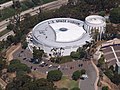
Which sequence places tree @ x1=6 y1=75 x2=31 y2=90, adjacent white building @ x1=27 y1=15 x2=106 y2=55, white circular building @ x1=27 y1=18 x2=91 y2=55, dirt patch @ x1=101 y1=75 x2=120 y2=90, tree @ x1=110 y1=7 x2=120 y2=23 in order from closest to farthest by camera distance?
tree @ x1=6 y1=75 x2=31 y2=90 → dirt patch @ x1=101 y1=75 x2=120 y2=90 → white circular building @ x1=27 y1=18 x2=91 y2=55 → adjacent white building @ x1=27 y1=15 x2=106 y2=55 → tree @ x1=110 y1=7 x2=120 y2=23

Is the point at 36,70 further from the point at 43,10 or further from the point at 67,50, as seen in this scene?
the point at 43,10

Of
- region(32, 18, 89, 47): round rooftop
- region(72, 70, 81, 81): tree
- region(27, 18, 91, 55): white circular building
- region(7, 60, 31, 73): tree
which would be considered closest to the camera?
region(72, 70, 81, 81): tree

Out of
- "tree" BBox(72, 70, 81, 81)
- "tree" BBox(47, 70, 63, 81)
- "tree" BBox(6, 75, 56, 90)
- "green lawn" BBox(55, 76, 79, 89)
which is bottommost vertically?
"green lawn" BBox(55, 76, 79, 89)

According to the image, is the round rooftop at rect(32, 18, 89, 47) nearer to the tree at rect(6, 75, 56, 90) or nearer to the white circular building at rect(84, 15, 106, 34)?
the white circular building at rect(84, 15, 106, 34)

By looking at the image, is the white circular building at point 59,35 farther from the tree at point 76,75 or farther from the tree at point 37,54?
the tree at point 76,75

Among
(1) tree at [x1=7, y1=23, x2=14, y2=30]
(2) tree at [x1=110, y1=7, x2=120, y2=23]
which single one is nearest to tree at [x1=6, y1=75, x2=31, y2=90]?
(1) tree at [x1=7, y1=23, x2=14, y2=30]

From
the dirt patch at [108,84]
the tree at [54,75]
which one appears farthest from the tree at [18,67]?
the dirt patch at [108,84]

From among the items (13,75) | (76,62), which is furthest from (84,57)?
(13,75)
